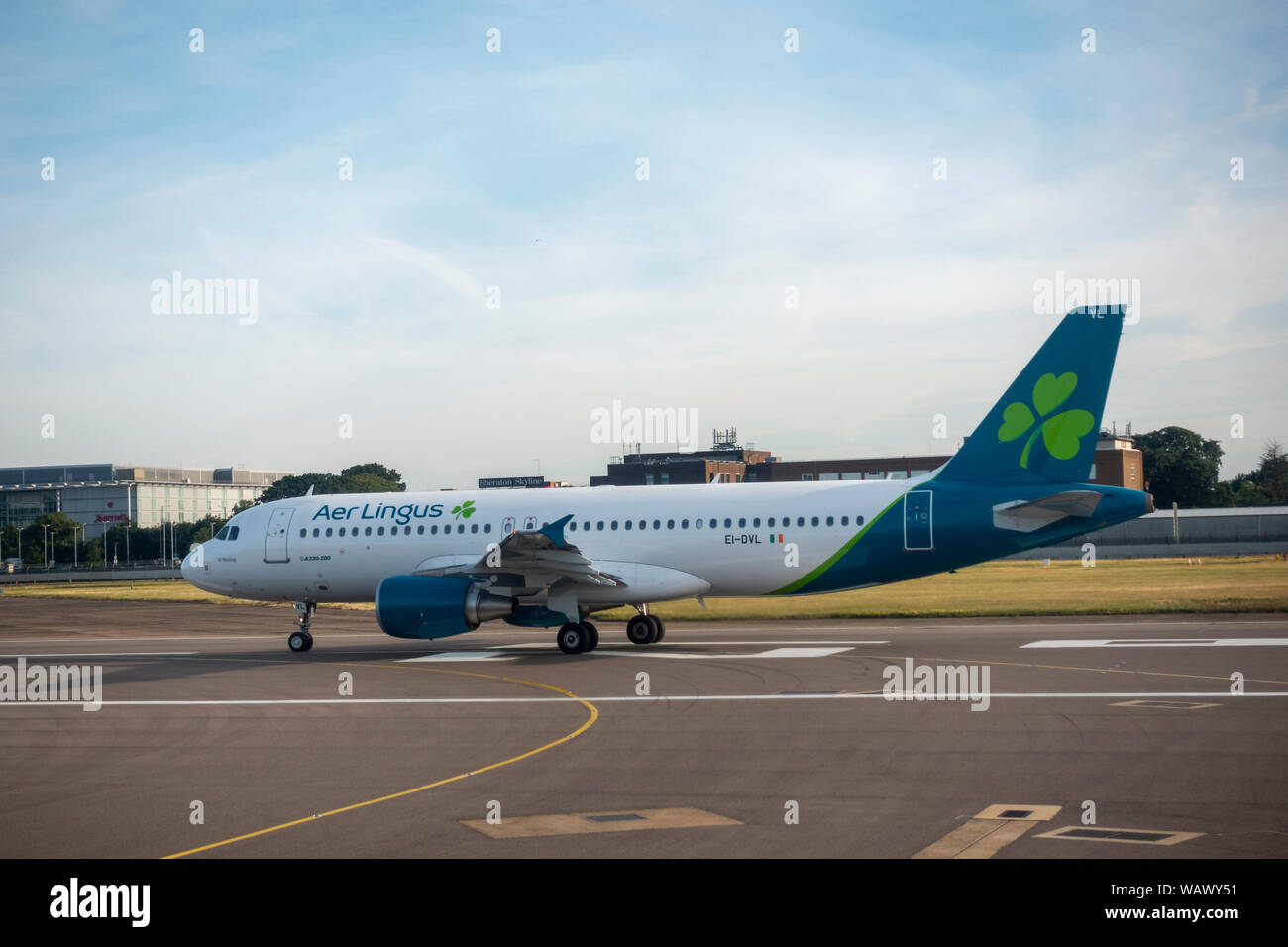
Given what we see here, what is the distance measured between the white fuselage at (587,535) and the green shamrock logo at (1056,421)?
264cm

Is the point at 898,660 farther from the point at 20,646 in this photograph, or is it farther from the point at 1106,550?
the point at 1106,550

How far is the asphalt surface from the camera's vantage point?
31.6 ft

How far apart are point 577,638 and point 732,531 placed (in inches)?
172

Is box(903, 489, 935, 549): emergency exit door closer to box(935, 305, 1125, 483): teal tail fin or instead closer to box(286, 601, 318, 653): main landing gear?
box(935, 305, 1125, 483): teal tail fin

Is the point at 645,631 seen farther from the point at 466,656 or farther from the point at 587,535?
the point at 466,656

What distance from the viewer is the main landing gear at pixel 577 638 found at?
26172mm

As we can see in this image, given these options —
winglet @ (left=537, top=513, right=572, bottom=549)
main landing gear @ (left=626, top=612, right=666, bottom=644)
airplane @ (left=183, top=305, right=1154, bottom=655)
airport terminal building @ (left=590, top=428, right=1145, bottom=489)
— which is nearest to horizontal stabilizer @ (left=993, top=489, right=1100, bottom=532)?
airplane @ (left=183, top=305, right=1154, bottom=655)

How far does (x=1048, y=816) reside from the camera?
9.85 metres

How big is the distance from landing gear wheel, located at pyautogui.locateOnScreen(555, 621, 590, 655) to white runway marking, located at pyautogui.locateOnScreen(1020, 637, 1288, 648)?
972 centimetres

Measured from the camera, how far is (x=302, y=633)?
96.4 feet

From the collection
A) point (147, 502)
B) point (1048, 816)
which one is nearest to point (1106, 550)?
point (1048, 816)

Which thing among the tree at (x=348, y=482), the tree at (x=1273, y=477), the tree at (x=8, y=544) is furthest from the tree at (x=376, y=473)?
the tree at (x=1273, y=477)

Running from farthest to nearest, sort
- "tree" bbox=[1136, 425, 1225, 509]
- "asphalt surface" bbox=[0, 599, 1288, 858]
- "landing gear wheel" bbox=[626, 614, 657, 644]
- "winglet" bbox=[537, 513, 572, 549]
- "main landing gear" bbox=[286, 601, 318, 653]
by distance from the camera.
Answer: "tree" bbox=[1136, 425, 1225, 509]
"main landing gear" bbox=[286, 601, 318, 653]
"landing gear wheel" bbox=[626, 614, 657, 644]
"winglet" bbox=[537, 513, 572, 549]
"asphalt surface" bbox=[0, 599, 1288, 858]
